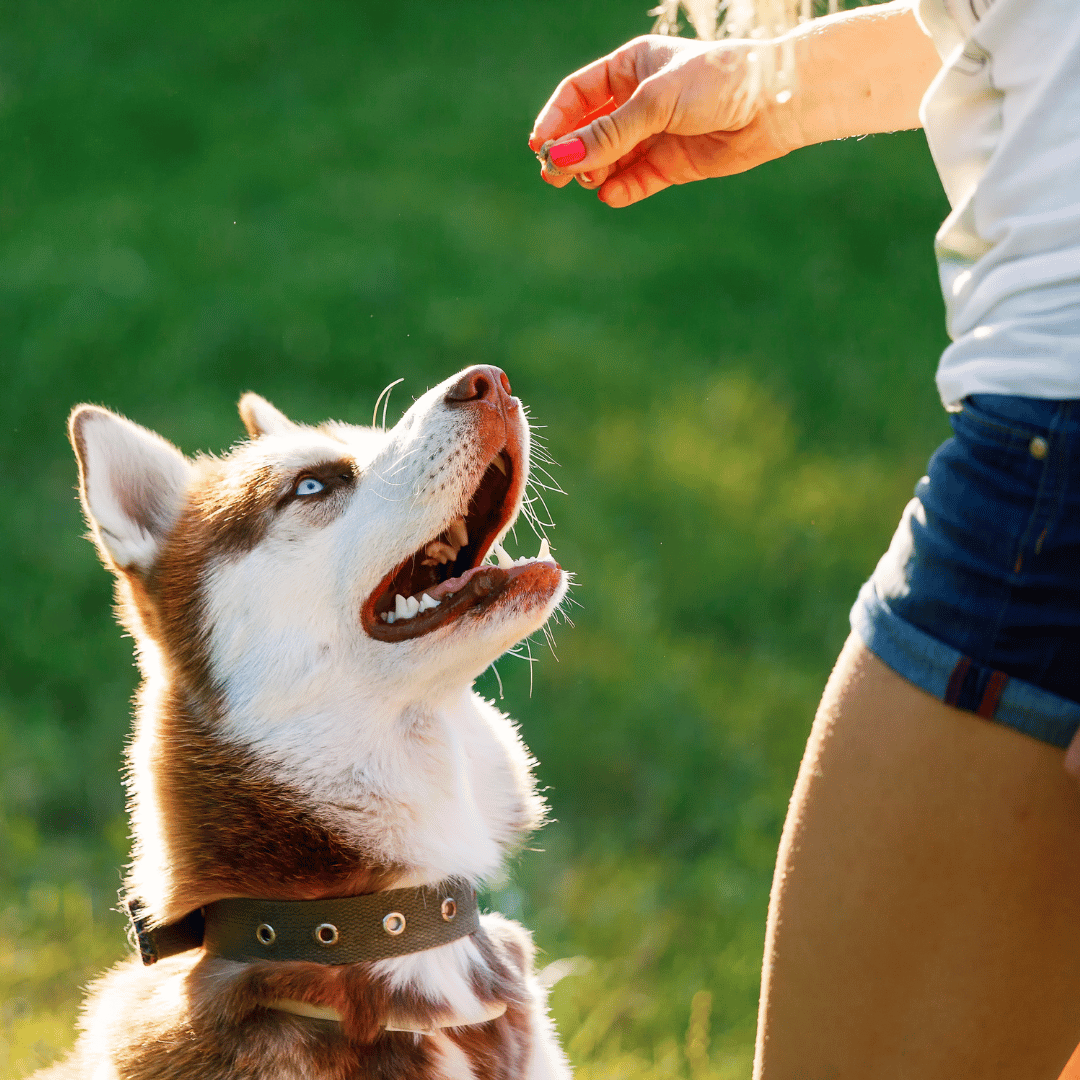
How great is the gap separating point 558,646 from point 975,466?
3609mm

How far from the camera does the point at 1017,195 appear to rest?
1.46 meters

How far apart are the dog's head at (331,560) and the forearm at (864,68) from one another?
79cm

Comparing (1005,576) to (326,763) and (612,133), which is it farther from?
(326,763)

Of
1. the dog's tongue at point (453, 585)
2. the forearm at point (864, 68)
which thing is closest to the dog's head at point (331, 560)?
the dog's tongue at point (453, 585)

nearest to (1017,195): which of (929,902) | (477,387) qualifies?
(929,902)

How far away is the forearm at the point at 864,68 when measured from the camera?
79.4 inches

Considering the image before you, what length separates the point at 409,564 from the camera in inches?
98.5

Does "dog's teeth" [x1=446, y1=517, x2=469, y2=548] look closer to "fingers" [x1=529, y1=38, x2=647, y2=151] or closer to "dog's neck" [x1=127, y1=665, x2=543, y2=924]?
"dog's neck" [x1=127, y1=665, x2=543, y2=924]

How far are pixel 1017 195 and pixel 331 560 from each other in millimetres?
1420

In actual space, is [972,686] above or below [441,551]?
above

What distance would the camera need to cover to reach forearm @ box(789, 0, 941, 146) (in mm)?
2018

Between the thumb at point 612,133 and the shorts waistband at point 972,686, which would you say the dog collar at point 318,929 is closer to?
the shorts waistband at point 972,686

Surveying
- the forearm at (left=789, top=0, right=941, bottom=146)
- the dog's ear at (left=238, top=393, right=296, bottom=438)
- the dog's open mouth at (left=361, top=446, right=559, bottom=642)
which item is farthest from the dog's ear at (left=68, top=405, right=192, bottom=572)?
the forearm at (left=789, top=0, right=941, bottom=146)

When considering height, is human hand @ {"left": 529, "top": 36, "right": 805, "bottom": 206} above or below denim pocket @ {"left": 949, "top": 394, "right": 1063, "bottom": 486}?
above
